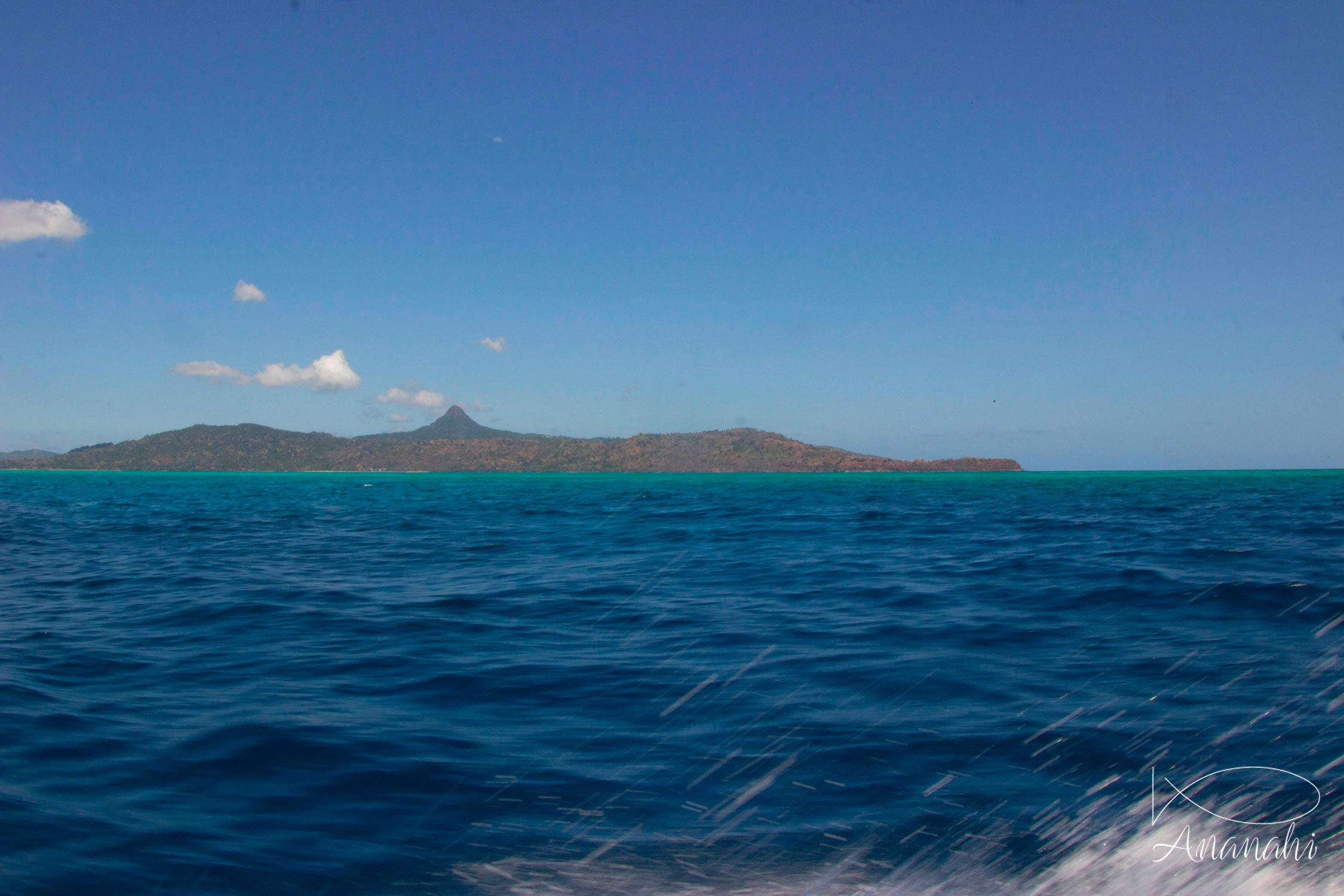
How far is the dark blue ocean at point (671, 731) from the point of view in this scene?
16.2ft

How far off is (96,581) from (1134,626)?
71.5 ft

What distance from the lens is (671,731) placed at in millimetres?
7555

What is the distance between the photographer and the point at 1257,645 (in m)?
10.6

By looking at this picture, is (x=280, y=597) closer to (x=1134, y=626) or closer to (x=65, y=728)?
(x=65, y=728)

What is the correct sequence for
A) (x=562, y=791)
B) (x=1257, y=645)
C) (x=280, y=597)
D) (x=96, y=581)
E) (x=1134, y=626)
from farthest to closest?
(x=96, y=581)
(x=280, y=597)
(x=1134, y=626)
(x=1257, y=645)
(x=562, y=791)

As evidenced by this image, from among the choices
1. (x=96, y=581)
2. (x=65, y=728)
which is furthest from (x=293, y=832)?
(x=96, y=581)

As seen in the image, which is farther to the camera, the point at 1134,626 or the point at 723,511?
the point at 723,511

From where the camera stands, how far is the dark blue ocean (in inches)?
195

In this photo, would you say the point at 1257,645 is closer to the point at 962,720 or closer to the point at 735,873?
the point at 962,720

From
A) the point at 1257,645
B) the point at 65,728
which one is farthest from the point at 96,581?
the point at 1257,645

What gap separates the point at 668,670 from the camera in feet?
32.4

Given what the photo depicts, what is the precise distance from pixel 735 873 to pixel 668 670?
5095 millimetres

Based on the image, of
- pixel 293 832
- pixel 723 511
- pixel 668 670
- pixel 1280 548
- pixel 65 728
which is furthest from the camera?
pixel 723 511

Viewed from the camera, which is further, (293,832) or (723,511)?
(723,511)
